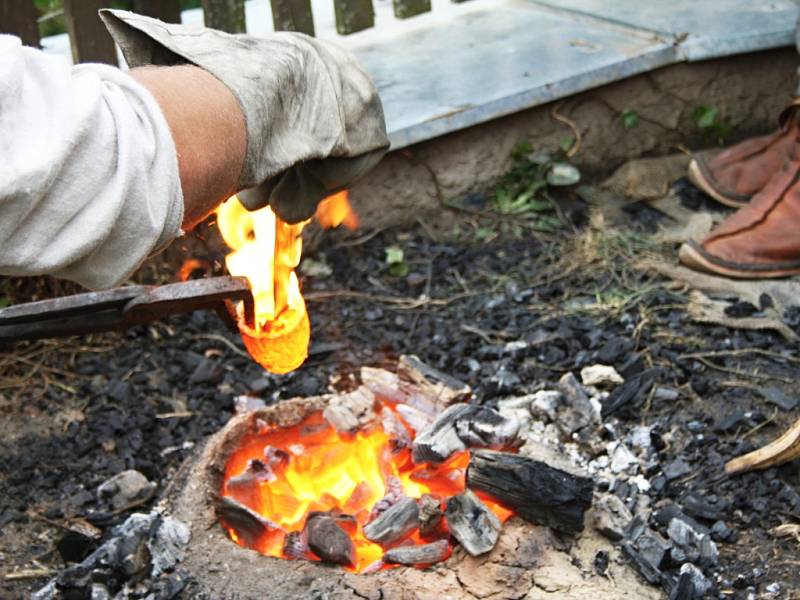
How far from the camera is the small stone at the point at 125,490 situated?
111 inches

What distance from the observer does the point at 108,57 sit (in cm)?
360

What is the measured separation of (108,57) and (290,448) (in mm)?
1640

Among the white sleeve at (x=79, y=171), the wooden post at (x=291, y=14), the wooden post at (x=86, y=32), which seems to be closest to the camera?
the white sleeve at (x=79, y=171)

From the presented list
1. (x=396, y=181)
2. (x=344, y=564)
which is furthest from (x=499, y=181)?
(x=344, y=564)

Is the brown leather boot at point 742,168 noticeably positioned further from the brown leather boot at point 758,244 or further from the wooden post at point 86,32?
the wooden post at point 86,32

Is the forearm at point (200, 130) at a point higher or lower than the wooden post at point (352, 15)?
higher

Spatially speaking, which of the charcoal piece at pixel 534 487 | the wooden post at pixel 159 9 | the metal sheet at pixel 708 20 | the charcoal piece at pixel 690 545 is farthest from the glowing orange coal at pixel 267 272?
the metal sheet at pixel 708 20

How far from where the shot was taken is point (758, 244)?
12.7 feet

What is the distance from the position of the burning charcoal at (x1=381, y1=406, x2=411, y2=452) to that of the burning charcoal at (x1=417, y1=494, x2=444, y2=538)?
10.0 inches

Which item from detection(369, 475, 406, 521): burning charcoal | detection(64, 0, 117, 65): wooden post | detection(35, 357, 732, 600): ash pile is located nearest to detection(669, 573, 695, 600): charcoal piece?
detection(35, 357, 732, 600): ash pile

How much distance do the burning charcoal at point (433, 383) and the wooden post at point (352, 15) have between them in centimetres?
209

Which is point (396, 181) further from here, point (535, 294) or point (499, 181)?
point (535, 294)

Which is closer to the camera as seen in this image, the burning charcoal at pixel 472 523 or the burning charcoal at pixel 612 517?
the burning charcoal at pixel 472 523

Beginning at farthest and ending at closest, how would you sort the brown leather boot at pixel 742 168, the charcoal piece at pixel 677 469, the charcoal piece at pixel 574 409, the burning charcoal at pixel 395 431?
1. the brown leather boot at pixel 742 168
2. the charcoal piece at pixel 574 409
3. the charcoal piece at pixel 677 469
4. the burning charcoal at pixel 395 431
